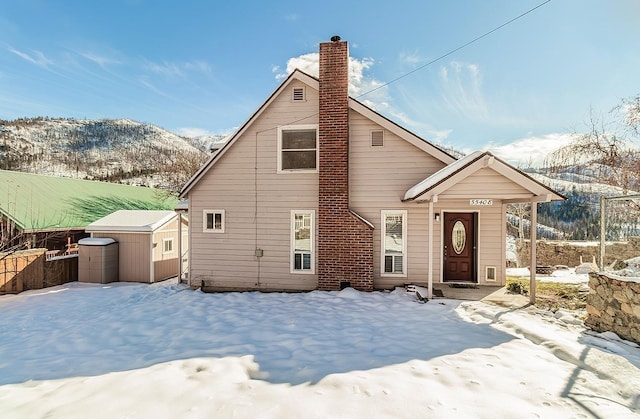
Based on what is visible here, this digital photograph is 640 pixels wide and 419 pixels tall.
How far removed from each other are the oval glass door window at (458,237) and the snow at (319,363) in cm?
Result: 215

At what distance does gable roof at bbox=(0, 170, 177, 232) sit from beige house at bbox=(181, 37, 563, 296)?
8.80 meters

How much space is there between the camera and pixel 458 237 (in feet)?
29.1

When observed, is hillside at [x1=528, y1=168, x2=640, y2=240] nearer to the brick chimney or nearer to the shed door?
the shed door

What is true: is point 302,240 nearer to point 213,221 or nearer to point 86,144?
point 213,221

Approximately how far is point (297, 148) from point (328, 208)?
7.02ft

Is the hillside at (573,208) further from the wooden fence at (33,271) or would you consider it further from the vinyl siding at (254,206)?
the wooden fence at (33,271)

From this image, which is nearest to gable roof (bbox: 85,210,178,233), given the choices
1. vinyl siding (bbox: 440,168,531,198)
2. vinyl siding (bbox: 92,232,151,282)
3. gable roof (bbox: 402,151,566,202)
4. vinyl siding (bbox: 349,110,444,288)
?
vinyl siding (bbox: 92,232,151,282)

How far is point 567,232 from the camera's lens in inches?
996

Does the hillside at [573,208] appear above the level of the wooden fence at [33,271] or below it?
above

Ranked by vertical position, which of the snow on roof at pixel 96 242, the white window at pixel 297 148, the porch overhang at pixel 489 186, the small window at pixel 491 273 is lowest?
the small window at pixel 491 273

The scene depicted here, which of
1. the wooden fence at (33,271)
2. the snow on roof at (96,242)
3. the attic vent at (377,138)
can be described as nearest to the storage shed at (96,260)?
the snow on roof at (96,242)

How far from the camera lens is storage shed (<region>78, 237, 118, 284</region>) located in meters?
11.9

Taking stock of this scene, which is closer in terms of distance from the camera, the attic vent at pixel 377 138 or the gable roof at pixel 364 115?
the gable roof at pixel 364 115

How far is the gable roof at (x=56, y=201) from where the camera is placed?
12.7m
